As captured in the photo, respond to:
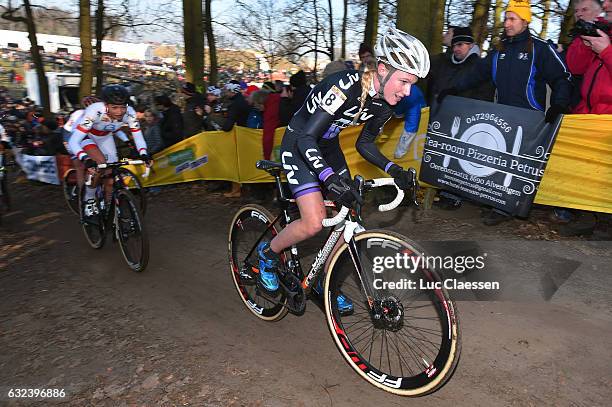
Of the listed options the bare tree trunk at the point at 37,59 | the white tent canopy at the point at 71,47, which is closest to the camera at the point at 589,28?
the bare tree trunk at the point at 37,59

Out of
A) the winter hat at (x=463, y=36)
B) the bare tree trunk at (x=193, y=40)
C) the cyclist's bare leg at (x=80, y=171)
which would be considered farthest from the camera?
the bare tree trunk at (x=193, y=40)

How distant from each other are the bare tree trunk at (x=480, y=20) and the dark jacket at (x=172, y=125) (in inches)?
272

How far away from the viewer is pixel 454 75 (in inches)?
262

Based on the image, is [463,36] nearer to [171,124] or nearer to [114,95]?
[114,95]

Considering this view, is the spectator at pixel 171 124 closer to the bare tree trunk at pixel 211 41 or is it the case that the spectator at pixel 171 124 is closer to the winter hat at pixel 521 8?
the winter hat at pixel 521 8

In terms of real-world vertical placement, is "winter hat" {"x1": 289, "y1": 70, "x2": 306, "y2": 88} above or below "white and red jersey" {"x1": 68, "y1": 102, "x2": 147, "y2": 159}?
above

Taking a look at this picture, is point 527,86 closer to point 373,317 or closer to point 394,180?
point 394,180

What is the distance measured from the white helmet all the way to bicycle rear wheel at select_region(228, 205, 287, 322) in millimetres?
1659

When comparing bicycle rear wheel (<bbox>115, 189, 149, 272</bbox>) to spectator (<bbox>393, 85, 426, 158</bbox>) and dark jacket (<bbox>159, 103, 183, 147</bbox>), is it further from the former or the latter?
dark jacket (<bbox>159, 103, 183, 147</bbox>)

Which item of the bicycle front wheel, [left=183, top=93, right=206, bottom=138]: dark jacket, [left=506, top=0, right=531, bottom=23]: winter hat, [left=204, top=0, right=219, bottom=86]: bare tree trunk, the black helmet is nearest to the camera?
the bicycle front wheel

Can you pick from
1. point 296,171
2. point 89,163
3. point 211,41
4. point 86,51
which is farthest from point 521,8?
point 211,41

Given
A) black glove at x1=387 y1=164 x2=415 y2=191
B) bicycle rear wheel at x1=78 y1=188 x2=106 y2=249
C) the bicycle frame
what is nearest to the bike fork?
the bicycle frame

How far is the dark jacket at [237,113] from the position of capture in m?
8.68

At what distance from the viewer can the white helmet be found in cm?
297
